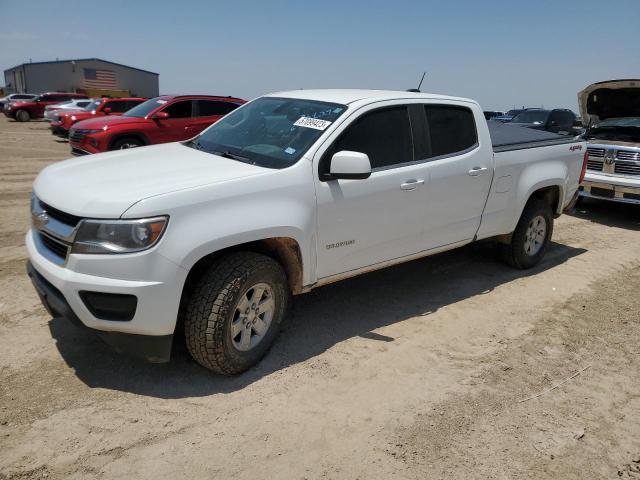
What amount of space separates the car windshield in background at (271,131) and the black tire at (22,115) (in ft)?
94.9

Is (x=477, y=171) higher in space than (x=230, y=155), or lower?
lower

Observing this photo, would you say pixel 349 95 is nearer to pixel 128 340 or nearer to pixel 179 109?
pixel 128 340

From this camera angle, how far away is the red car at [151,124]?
1085 centimetres

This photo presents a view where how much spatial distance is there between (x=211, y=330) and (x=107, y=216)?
2.96 feet

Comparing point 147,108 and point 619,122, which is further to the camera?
point 147,108

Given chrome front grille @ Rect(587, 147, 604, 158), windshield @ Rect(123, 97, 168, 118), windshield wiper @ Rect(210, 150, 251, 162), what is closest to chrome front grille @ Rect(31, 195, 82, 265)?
windshield wiper @ Rect(210, 150, 251, 162)

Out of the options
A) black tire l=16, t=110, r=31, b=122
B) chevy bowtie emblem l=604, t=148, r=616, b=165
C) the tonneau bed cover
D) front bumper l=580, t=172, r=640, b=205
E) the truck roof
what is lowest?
black tire l=16, t=110, r=31, b=122

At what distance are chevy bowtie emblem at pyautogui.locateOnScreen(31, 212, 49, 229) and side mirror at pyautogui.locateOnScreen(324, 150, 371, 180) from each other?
1.84 meters

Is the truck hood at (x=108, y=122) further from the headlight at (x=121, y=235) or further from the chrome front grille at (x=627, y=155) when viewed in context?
the chrome front grille at (x=627, y=155)

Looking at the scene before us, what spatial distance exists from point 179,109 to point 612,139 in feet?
28.5

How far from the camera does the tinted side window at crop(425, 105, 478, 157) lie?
4520mm

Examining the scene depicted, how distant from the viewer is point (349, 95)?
426 centimetres

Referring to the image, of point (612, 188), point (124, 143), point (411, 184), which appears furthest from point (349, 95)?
point (124, 143)

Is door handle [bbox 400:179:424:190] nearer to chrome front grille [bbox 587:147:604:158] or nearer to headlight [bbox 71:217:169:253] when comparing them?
headlight [bbox 71:217:169:253]
